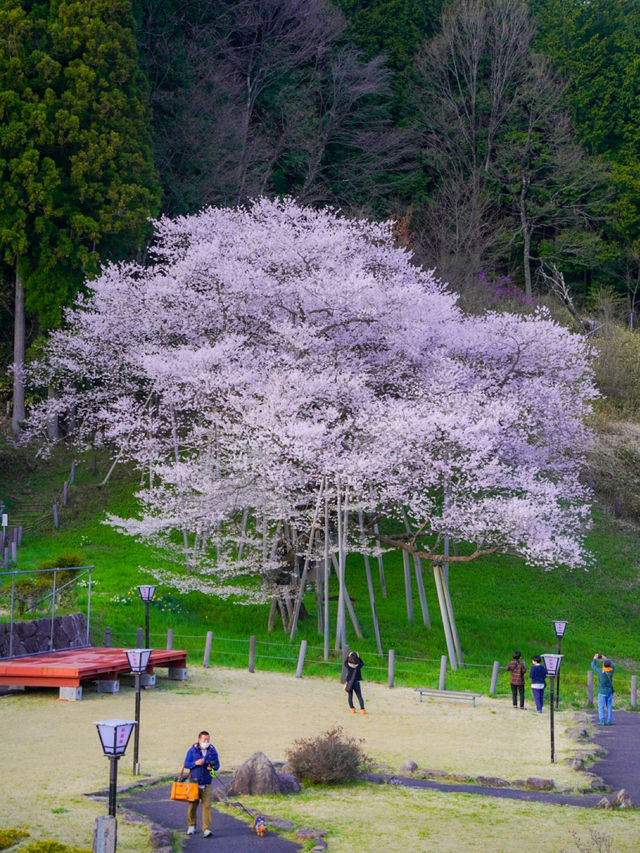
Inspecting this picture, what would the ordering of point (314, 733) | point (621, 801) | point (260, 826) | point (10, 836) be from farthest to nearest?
point (314, 733), point (621, 801), point (260, 826), point (10, 836)

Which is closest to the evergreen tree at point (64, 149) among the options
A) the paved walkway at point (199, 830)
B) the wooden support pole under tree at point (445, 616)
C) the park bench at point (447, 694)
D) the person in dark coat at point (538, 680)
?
the wooden support pole under tree at point (445, 616)

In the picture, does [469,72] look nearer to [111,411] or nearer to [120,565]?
[111,411]

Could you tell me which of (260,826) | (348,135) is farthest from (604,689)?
(348,135)

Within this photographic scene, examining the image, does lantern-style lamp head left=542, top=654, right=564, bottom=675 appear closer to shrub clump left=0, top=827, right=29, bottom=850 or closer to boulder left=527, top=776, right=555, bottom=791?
boulder left=527, top=776, right=555, bottom=791

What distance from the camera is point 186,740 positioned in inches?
616

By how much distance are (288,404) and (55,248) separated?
15.2 m

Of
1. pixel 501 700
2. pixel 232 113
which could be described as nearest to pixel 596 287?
pixel 232 113

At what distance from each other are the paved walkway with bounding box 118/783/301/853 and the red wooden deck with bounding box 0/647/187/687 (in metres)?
5.51

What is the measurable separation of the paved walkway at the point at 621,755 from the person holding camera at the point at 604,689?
0.22 meters

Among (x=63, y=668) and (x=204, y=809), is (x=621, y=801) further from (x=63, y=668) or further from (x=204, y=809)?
(x=63, y=668)

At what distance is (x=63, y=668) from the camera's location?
18.0m

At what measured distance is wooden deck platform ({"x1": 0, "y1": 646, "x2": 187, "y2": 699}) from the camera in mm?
18031

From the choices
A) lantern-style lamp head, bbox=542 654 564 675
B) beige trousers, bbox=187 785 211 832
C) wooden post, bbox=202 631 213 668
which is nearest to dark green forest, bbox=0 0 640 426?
wooden post, bbox=202 631 213 668

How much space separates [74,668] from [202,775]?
7.62 metres
